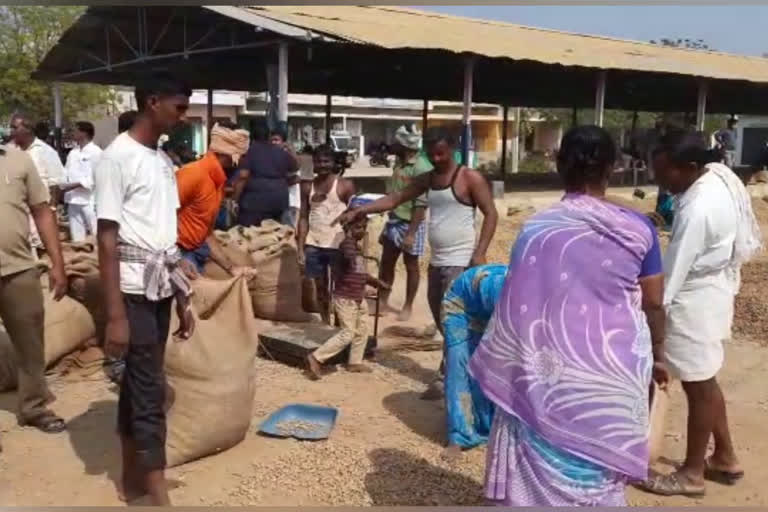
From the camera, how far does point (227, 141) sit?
15.1ft

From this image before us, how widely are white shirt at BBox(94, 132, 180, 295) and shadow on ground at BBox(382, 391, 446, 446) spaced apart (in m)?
1.69

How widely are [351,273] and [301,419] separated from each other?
4.24ft

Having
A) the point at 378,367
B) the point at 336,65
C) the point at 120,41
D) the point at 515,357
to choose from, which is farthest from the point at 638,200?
the point at 515,357

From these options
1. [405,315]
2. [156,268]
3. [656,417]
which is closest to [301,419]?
[156,268]

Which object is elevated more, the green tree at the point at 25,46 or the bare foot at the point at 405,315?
the green tree at the point at 25,46

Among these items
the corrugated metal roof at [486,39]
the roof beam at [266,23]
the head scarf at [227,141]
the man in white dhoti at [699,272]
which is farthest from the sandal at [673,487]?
the roof beam at [266,23]

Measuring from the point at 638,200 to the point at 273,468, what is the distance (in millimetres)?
13248

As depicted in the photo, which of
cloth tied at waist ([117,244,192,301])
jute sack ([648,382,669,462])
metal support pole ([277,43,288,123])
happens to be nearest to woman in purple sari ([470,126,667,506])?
jute sack ([648,382,669,462])

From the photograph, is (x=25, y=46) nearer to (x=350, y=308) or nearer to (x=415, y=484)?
(x=350, y=308)

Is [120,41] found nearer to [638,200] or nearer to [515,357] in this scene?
[638,200]

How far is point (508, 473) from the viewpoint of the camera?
253 centimetres

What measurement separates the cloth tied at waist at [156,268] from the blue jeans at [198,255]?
145cm

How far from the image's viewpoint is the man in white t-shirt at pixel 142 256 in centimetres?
291

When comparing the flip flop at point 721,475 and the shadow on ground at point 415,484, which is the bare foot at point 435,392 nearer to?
the shadow on ground at point 415,484
